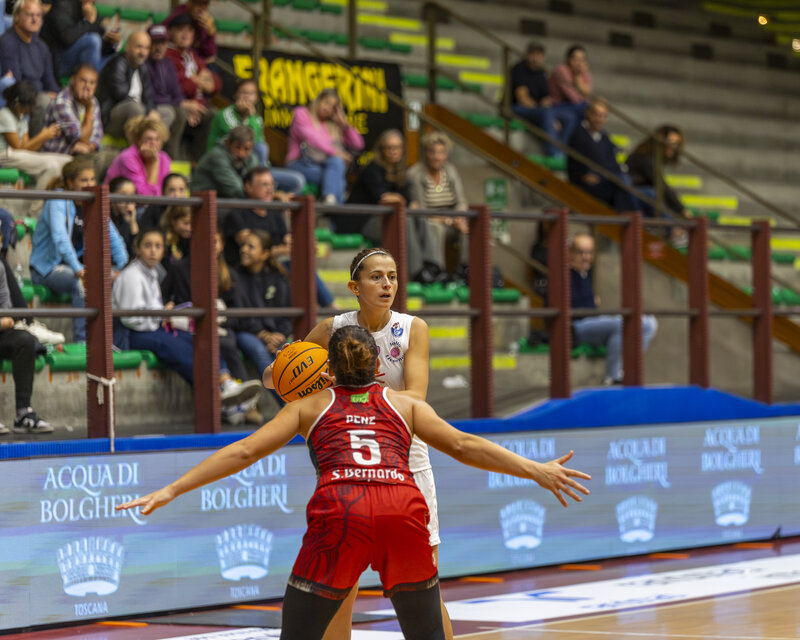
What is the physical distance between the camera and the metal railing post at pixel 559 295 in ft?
33.7

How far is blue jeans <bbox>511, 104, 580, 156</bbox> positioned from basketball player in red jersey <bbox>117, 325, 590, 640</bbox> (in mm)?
10607

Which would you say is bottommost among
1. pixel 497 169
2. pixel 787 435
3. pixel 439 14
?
pixel 787 435

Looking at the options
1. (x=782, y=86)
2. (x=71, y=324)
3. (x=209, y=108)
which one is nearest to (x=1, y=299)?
(x=71, y=324)

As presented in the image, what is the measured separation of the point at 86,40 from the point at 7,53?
0.80 meters

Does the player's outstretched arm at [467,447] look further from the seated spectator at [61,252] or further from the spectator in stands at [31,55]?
the spectator in stands at [31,55]

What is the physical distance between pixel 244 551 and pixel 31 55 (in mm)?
4183

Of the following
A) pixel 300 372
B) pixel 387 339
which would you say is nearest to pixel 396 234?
pixel 387 339

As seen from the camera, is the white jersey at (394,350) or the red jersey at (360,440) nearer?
the red jersey at (360,440)

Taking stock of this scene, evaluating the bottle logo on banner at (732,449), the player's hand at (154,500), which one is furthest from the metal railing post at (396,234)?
the player's hand at (154,500)

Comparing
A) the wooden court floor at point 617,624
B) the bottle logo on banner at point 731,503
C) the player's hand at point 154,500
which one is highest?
the bottle logo on banner at point 731,503

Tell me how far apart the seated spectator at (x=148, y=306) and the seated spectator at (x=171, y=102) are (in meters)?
2.84

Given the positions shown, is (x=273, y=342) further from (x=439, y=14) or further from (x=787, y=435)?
(x=439, y=14)

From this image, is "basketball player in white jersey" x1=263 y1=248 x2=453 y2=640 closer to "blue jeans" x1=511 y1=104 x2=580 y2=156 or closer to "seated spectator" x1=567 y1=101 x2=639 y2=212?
"seated spectator" x1=567 y1=101 x2=639 y2=212

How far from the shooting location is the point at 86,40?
36.5 feet
